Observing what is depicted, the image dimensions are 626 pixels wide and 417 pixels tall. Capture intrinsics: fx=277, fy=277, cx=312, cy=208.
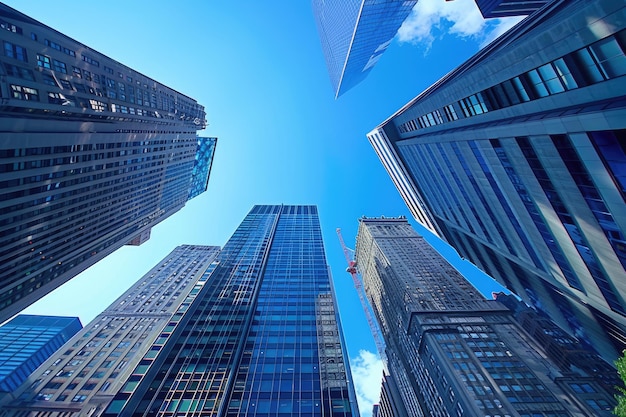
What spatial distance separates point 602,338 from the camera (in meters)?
37.3

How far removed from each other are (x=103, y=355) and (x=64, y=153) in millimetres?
46225

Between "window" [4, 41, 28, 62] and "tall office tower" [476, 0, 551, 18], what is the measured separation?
435ft

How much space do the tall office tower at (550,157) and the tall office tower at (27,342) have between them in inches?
5370

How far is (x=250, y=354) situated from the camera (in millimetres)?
48094

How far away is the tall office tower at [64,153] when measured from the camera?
3812 centimetres

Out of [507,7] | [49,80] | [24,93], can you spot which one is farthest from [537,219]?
[507,7]

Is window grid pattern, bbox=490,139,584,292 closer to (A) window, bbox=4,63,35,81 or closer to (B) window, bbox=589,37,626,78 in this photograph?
(B) window, bbox=589,37,626,78

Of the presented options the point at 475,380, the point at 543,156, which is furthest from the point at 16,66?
the point at 475,380

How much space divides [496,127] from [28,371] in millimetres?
149920

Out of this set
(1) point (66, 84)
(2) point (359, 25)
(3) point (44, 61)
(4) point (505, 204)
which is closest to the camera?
(4) point (505, 204)

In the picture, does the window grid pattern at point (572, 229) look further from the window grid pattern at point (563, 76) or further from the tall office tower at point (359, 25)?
the tall office tower at point (359, 25)

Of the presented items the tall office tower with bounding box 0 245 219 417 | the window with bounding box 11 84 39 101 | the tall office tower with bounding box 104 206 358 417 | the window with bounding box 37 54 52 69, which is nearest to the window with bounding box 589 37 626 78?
the tall office tower with bounding box 104 206 358 417

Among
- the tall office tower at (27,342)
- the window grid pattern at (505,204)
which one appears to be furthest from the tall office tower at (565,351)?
the tall office tower at (27,342)

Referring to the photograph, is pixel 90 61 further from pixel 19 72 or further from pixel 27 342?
pixel 27 342
